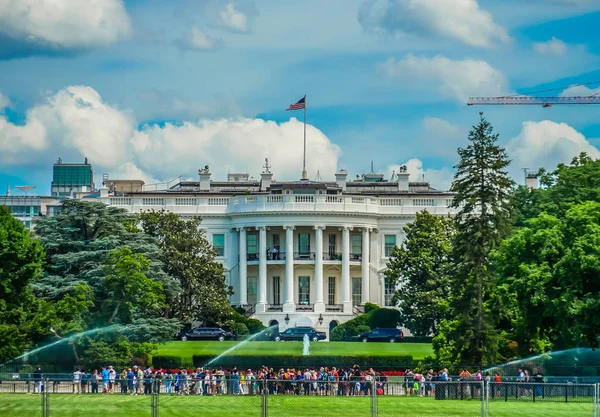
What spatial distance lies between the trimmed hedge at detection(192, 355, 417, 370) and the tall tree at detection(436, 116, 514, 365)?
571 cm

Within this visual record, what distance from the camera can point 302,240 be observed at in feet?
380

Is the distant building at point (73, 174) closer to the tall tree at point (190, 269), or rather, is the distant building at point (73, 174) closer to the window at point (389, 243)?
the window at point (389, 243)

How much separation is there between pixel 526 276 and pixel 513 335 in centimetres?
722

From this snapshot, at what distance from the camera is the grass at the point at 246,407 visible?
47219mm

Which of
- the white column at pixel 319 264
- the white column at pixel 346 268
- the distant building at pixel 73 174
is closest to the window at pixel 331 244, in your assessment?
the white column at pixel 346 268

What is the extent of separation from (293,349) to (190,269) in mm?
13518

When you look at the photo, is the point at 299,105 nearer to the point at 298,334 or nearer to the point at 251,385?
the point at 298,334

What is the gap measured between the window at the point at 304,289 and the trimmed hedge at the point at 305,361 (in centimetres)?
3595

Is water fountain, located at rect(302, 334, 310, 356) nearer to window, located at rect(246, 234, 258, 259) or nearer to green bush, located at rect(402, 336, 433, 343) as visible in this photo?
green bush, located at rect(402, 336, 433, 343)

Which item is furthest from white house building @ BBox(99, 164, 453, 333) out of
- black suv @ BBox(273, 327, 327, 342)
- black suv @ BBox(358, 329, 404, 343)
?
black suv @ BBox(358, 329, 404, 343)

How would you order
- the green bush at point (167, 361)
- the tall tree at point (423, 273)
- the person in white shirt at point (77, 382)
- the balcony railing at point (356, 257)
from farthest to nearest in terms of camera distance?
the balcony railing at point (356, 257) → the tall tree at point (423, 273) → the green bush at point (167, 361) → the person in white shirt at point (77, 382)

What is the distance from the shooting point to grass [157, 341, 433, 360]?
268 feet

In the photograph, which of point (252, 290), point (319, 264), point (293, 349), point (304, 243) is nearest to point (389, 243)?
point (304, 243)

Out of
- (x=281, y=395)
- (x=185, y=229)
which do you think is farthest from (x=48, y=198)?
(x=281, y=395)
